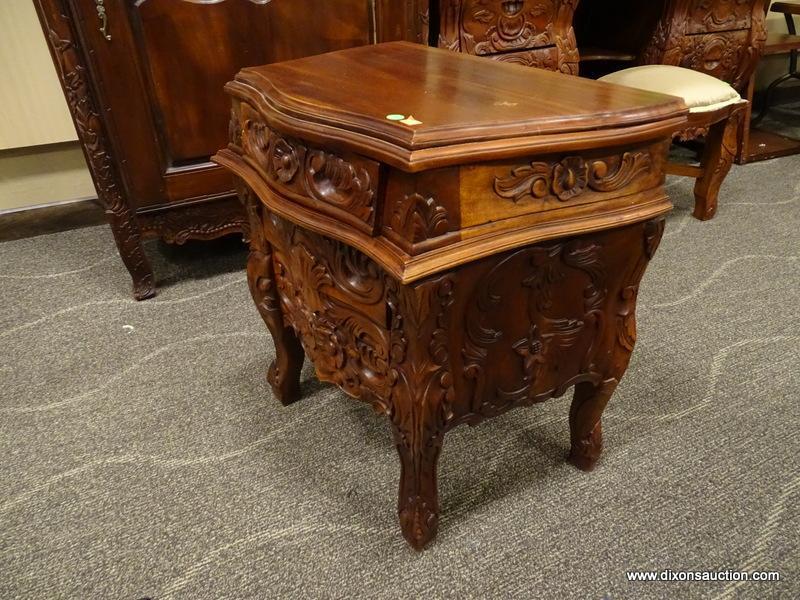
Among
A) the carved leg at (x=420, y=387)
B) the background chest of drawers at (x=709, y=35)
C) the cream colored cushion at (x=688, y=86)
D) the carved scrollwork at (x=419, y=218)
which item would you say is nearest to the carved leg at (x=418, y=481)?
the carved leg at (x=420, y=387)

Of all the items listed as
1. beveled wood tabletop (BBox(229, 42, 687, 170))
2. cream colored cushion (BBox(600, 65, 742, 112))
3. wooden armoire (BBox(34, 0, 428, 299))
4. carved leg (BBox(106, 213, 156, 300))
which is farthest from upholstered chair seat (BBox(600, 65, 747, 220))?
carved leg (BBox(106, 213, 156, 300))

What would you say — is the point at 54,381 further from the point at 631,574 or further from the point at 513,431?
the point at 631,574

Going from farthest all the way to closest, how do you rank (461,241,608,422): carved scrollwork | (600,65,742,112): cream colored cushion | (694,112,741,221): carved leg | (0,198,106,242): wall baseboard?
(0,198,106,242): wall baseboard < (694,112,741,221): carved leg < (600,65,742,112): cream colored cushion < (461,241,608,422): carved scrollwork

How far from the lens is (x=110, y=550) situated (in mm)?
858

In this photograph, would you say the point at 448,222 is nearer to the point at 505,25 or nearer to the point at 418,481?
the point at 418,481

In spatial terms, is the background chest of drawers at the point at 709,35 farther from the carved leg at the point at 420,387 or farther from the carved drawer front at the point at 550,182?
the carved leg at the point at 420,387

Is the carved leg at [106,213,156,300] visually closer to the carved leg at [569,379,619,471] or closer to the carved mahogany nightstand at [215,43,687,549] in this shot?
the carved mahogany nightstand at [215,43,687,549]

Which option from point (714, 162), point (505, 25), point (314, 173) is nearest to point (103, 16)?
point (314, 173)

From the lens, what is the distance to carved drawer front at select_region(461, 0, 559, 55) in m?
1.57

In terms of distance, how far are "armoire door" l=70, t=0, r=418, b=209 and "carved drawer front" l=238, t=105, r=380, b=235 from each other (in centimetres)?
65

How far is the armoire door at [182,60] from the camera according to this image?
125 centimetres

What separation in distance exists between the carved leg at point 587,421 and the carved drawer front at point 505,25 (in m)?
1.13

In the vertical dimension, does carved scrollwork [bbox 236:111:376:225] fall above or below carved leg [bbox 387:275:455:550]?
above

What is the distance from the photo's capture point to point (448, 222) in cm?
58
